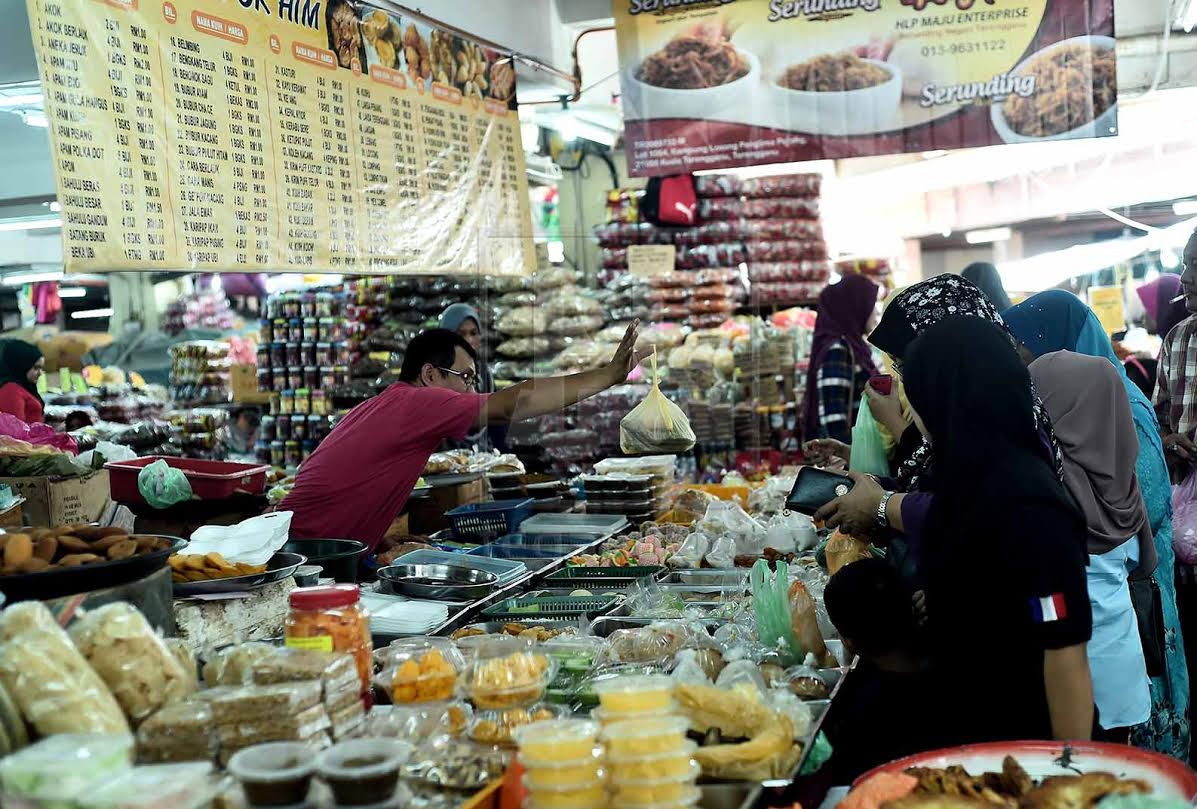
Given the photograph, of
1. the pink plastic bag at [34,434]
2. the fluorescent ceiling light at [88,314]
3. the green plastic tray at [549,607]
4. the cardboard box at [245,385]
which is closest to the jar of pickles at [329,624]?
the green plastic tray at [549,607]

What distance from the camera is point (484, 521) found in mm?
5145

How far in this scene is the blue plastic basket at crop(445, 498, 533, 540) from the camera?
16.8ft

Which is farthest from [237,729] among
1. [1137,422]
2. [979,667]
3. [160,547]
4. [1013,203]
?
[1013,203]

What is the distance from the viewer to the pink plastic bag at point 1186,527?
487 cm

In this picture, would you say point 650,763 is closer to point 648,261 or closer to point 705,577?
point 705,577

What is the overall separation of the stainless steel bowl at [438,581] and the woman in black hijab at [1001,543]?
163 cm

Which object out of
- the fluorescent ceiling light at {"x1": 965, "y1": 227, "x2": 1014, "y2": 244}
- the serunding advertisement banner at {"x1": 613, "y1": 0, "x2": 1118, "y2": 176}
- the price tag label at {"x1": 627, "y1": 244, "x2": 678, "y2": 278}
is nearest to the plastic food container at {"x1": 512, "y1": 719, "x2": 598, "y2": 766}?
the serunding advertisement banner at {"x1": 613, "y1": 0, "x2": 1118, "y2": 176}

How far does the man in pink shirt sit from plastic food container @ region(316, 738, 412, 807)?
2.85 meters

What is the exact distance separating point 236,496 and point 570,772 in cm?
384

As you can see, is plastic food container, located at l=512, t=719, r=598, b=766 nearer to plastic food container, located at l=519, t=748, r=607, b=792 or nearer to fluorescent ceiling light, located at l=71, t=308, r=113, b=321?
plastic food container, located at l=519, t=748, r=607, b=792

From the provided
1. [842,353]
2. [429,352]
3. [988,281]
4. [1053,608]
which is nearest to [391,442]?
[429,352]

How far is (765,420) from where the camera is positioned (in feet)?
25.7

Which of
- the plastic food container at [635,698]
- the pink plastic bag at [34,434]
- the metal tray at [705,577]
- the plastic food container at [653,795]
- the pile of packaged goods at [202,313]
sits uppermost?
the pile of packaged goods at [202,313]

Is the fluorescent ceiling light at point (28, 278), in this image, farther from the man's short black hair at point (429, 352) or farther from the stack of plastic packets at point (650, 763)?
the stack of plastic packets at point (650, 763)
